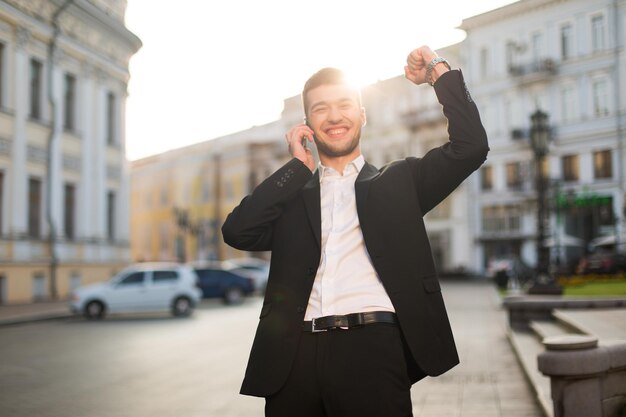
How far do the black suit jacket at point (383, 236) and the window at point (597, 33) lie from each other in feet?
124

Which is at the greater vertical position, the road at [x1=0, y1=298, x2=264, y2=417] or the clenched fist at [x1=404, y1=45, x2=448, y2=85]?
the clenched fist at [x1=404, y1=45, x2=448, y2=85]

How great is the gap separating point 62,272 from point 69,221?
2.40 metres

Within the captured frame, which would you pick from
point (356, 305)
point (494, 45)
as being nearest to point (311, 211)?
point (356, 305)

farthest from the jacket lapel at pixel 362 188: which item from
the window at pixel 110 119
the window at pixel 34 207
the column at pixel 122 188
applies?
the column at pixel 122 188

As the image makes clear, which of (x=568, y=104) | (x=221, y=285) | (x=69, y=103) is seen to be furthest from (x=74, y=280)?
(x=568, y=104)

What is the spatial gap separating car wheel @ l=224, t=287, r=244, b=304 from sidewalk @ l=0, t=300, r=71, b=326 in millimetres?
5831

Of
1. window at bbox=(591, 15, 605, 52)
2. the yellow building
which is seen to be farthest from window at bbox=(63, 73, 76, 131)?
the yellow building

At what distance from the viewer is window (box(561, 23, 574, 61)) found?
41231 millimetres

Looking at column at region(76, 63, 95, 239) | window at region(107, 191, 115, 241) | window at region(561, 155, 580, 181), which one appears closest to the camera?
column at region(76, 63, 95, 239)

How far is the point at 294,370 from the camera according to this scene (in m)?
2.84

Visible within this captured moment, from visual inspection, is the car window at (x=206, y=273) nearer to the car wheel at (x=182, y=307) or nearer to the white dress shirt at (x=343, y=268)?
the car wheel at (x=182, y=307)

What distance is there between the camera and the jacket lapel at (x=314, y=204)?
2.97 m

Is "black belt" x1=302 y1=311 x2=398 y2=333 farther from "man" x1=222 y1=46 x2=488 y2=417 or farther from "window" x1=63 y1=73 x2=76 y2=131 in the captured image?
"window" x1=63 y1=73 x2=76 y2=131

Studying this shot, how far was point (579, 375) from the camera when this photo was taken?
520 centimetres
